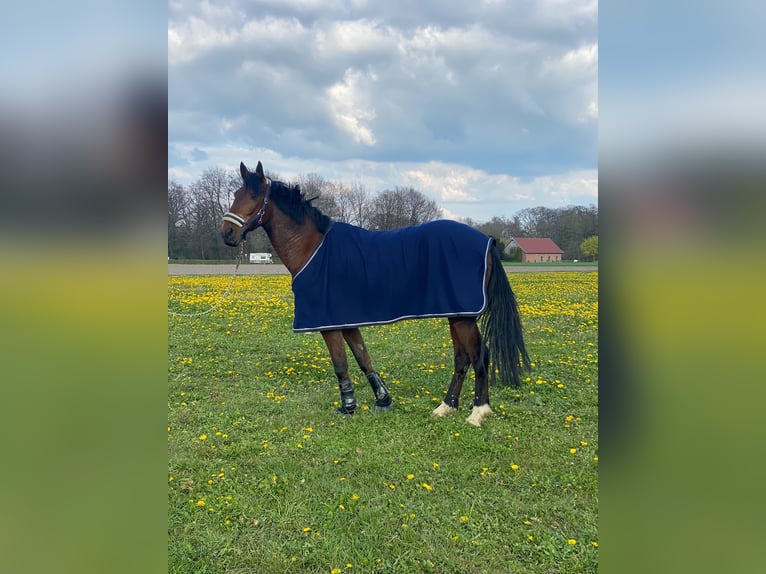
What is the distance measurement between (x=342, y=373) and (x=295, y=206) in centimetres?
208

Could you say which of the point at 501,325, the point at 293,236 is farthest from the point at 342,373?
the point at 501,325

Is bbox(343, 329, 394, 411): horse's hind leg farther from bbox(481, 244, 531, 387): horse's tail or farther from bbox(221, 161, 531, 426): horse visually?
bbox(481, 244, 531, 387): horse's tail

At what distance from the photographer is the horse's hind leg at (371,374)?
17.9 feet

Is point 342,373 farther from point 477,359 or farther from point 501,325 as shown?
point 501,325

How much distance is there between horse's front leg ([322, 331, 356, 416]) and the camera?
17.5 feet

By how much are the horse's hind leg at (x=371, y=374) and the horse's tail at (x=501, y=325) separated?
1365 mm

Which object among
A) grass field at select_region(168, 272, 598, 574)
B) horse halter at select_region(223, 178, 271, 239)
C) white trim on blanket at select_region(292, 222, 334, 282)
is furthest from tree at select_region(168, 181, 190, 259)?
grass field at select_region(168, 272, 598, 574)

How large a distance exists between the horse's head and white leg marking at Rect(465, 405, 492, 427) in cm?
331

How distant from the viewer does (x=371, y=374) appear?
5.50 m
